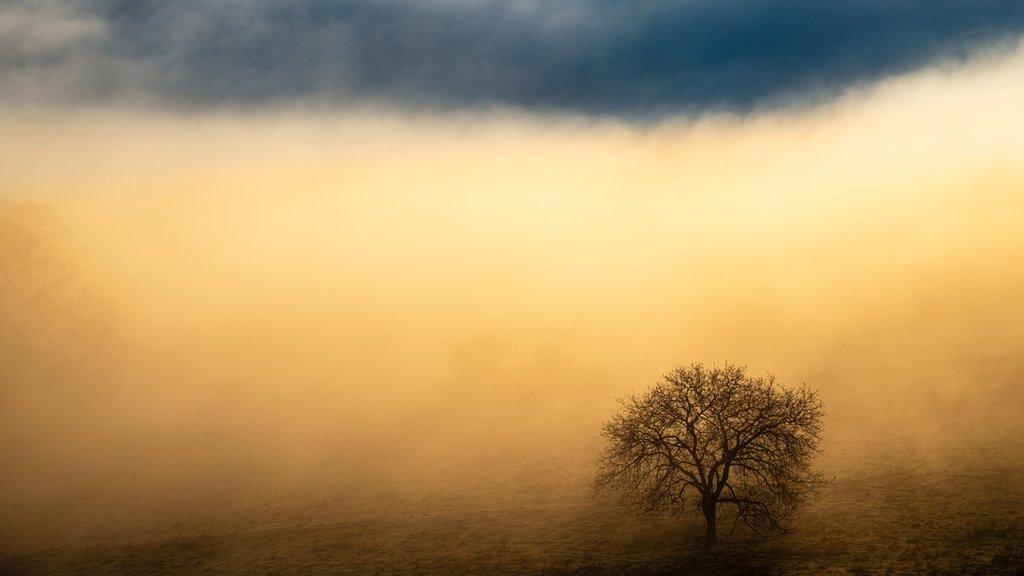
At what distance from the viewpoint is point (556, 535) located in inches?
1515

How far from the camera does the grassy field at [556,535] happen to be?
3216 centimetres

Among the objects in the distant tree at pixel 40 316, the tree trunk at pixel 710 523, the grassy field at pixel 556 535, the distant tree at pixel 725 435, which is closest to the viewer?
the grassy field at pixel 556 535

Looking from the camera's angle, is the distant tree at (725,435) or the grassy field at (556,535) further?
the distant tree at (725,435)

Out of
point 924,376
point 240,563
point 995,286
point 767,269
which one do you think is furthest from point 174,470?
point 767,269

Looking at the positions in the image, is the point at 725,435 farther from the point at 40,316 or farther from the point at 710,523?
the point at 40,316

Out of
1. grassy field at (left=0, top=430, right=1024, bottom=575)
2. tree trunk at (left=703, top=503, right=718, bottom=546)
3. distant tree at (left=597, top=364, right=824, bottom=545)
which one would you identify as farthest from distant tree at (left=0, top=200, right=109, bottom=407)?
tree trunk at (left=703, top=503, right=718, bottom=546)

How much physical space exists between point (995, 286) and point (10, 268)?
147651mm

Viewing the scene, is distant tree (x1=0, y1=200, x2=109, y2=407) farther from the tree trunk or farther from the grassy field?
the tree trunk

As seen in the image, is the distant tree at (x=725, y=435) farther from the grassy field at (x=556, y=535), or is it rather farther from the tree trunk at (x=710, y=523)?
the grassy field at (x=556, y=535)

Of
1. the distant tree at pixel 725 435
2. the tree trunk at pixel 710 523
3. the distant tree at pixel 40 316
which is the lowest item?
the tree trunk at pixel 710 523

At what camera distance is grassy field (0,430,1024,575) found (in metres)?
32.2

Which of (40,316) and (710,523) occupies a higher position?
(40,316)

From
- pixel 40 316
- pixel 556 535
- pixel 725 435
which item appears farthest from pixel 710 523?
pixel 40 316

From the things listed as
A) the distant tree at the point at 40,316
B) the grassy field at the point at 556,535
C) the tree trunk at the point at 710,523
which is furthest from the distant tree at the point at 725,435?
the distant tree at the point at 40,316
